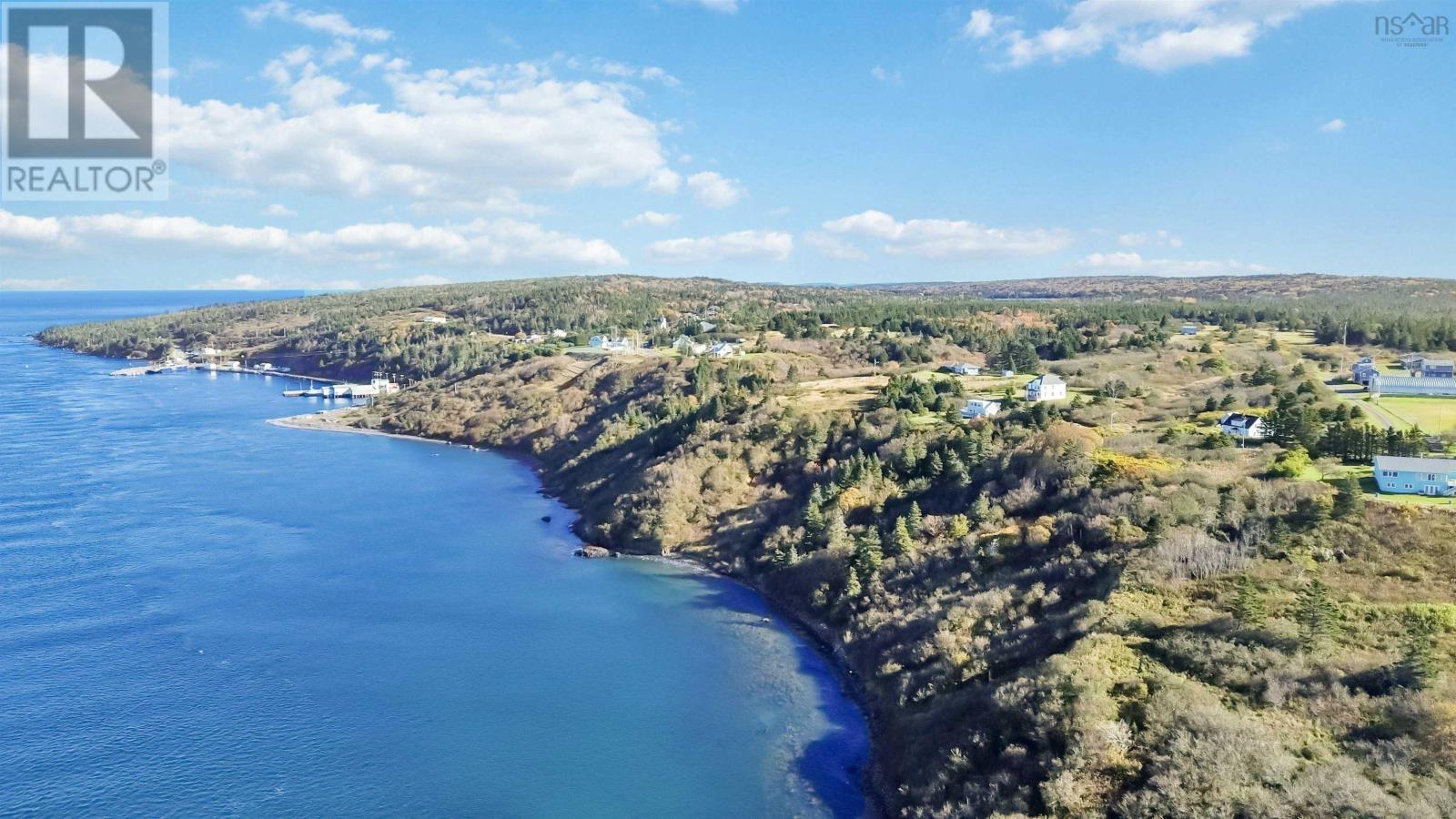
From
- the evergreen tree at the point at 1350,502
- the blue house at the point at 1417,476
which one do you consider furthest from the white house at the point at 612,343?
the evergreen tree at the point at 1350,502

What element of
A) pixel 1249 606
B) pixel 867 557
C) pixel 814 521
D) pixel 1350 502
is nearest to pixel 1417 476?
pixel 1350 502

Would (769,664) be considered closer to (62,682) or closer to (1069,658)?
(1069,658)

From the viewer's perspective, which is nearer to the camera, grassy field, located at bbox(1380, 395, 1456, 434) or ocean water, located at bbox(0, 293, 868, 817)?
ocean water, located at bbox(0, 293, 868, 817)

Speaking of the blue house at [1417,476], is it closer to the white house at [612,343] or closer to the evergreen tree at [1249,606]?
the evergreen tree at [1249,606]

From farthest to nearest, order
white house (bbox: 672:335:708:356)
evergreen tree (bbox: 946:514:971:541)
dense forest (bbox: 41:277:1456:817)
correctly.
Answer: white house (bbox: 672:335:708:356), evergreen tree (bbox: 946:514:971:541), dense forest (bbox: 41:277:1456:817)

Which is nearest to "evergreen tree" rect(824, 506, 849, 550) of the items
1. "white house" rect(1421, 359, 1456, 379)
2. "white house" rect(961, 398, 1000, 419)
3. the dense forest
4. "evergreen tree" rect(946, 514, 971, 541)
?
the dense forest

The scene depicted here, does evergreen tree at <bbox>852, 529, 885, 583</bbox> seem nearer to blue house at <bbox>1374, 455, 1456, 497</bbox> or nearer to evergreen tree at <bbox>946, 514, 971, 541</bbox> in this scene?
evergreen tree at <bbox>946, 514, 971, 541</bbox>

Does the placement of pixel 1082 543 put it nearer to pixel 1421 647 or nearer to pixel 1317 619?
pixel 1317 619
